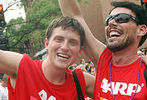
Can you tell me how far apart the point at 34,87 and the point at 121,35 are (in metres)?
1.12

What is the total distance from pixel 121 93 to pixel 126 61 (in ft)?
1.37

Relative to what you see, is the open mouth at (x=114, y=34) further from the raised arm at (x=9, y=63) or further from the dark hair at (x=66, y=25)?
the raised arm at (x=9, y=63)

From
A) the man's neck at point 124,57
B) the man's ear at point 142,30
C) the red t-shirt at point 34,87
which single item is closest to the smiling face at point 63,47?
the red t-shirt at point 34,87

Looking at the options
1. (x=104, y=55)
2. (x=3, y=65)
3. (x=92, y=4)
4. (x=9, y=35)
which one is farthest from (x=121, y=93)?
(x=92, y=4)

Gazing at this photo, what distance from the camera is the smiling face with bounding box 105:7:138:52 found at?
2.21 metres

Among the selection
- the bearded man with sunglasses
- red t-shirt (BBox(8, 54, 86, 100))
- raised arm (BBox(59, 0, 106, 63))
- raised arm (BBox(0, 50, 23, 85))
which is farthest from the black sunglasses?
raised arm (BBox(0, 50, 23, 85))

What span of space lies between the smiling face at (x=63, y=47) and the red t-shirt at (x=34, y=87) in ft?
0.74

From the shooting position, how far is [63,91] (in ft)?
7.47

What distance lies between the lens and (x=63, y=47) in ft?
7.32

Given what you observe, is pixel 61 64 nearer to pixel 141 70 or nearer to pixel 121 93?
pixel 121 93

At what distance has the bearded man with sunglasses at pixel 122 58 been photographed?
80.4 inches

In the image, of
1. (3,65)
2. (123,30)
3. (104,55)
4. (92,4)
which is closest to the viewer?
(3,65)

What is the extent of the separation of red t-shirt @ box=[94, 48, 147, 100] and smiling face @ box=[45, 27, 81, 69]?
0.41 metres

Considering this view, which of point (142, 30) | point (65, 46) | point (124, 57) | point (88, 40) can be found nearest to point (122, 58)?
point (124, 57)
